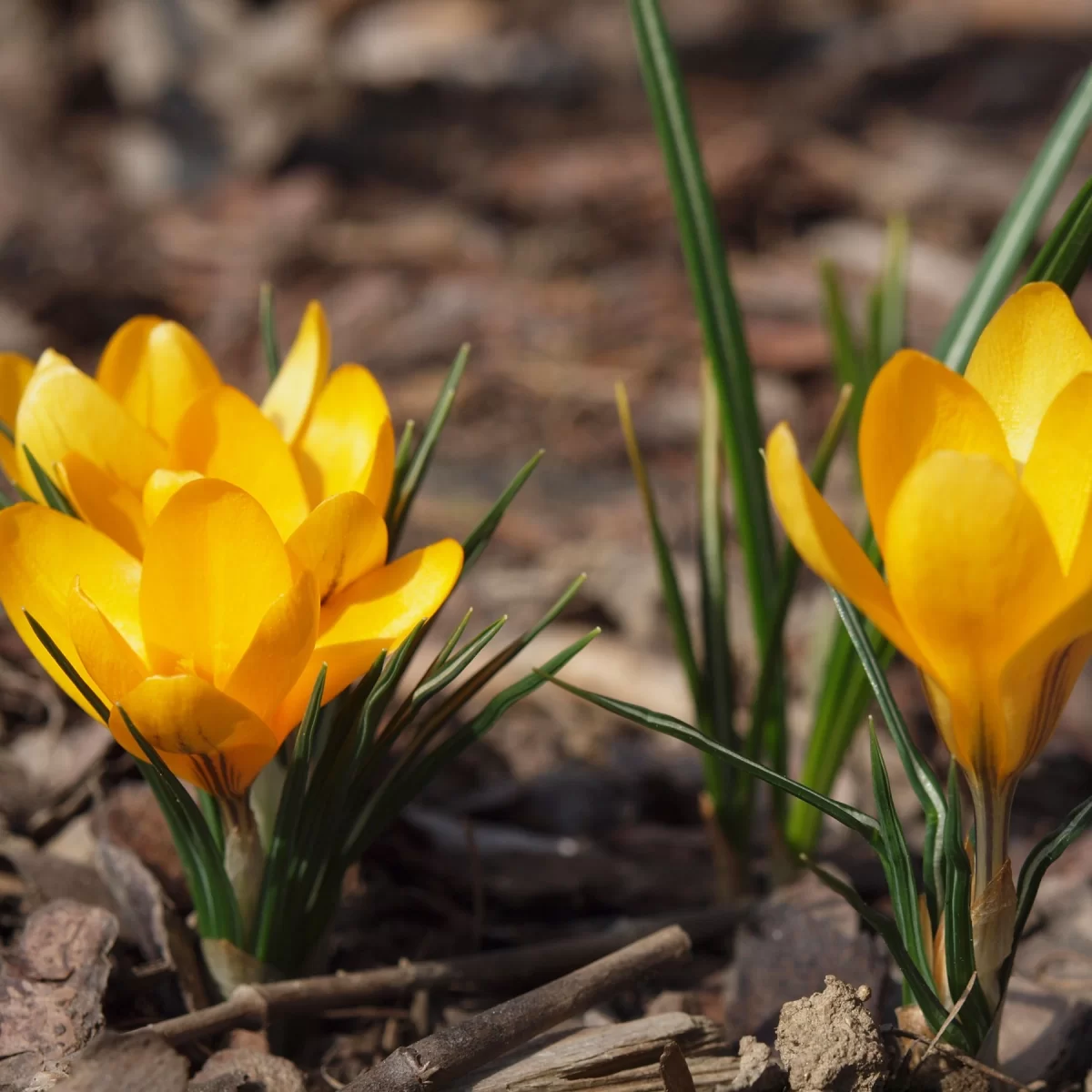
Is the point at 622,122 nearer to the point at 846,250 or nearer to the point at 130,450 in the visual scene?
the point at 846,250

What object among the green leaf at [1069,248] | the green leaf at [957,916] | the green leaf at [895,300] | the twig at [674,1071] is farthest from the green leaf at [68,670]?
the green leaf at [895,300]

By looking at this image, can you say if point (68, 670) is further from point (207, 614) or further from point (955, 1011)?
point (955, 1011)

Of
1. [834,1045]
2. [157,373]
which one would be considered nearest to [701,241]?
[157,373]

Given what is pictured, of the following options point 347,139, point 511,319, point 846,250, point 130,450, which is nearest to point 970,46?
point 846,250

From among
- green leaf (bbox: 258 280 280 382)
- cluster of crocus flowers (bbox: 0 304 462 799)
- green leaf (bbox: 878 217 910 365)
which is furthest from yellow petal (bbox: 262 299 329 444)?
green leaf (bbox: 878 217 910 365)

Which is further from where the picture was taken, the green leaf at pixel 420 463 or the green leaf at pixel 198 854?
the green leaf at pixel 420 463

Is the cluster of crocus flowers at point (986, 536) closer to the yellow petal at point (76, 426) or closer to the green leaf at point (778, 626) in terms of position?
the green leaf at point (778, 626)
